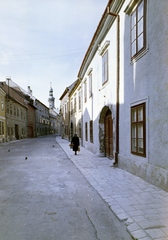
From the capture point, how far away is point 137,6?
21.2 ft

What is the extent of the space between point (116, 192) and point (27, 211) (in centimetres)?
215

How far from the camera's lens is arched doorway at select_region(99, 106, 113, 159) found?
1008 centimetres

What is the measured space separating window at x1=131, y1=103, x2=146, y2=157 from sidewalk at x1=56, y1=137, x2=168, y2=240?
34.3 inches

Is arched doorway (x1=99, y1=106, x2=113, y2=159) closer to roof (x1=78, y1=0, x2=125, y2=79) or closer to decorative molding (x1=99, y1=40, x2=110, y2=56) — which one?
decorative molding (x1=99, y1=40, x2=110, y2=56)

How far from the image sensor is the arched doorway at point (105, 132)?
1008 centimetres

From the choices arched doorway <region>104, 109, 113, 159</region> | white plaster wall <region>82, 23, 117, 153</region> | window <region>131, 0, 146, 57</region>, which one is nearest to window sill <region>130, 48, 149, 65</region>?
window <region>131, 0, 146, 57</region>

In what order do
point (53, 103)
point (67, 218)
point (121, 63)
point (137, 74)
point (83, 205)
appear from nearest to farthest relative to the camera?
point (67, 218)
point (83, 205)
point (137, 74)
point (121, 63)
point (53, 103)

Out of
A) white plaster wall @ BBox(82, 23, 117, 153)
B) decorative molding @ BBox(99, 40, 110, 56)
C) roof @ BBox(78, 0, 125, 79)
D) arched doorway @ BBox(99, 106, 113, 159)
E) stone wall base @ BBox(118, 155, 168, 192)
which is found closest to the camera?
stone wall base @ BBox(118, 155, 168, 192)

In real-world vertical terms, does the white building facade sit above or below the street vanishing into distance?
above

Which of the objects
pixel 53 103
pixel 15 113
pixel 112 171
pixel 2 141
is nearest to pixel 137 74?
pixel 112 171

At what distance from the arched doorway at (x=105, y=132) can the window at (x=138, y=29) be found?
4.09m

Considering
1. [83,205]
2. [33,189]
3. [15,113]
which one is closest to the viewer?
[83,205]

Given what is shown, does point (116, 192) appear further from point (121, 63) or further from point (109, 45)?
point (109, 45)

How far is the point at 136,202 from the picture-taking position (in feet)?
13.5
